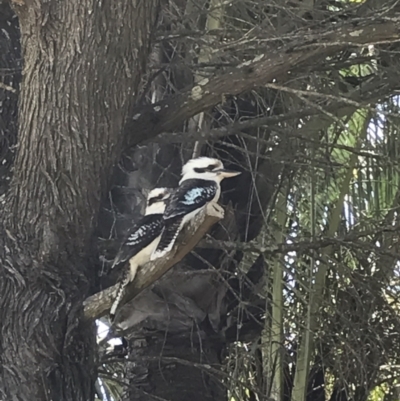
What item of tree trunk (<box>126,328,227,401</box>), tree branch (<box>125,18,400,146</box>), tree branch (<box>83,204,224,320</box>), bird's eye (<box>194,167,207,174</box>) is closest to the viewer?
tree branch (<box>83,204,224,320</box>)

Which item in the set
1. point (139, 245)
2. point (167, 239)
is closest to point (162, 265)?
point (167, 239)

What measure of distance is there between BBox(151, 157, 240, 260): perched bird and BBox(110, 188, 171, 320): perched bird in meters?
Result: 0.07

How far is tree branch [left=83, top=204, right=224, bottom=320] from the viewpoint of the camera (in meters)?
1.78

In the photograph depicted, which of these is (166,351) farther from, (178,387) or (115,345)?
(115,345)

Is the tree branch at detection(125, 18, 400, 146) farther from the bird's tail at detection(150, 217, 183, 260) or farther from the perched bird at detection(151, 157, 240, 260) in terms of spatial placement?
the bird's tail at detection(150, 217, 183, 260)

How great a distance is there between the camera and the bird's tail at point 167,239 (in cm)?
184

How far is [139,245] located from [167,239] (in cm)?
20

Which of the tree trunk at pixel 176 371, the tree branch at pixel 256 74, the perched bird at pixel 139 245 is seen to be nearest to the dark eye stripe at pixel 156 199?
the perched bird at pixel 139 245

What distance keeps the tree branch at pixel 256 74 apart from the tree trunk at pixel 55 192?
0.51ft

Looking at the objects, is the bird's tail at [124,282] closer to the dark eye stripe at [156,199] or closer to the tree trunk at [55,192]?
the tree trunk at [55,192]

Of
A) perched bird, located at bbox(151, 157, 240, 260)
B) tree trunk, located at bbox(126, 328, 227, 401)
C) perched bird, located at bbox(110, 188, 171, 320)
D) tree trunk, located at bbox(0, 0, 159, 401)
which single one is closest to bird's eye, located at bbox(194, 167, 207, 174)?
perched bird, located at bbox(151, 157, 240, 260)

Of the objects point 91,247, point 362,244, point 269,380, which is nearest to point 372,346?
point 269,380

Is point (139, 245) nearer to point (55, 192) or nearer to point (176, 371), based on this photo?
point (55, 192)

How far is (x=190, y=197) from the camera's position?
2.02 meters
